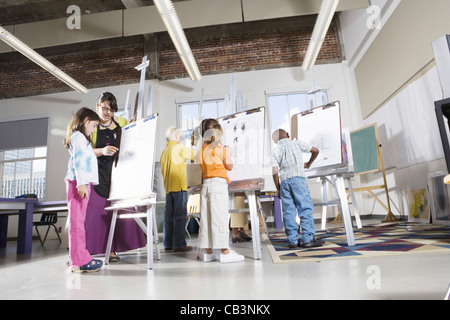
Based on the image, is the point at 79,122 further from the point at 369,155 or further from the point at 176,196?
the point at 369,155

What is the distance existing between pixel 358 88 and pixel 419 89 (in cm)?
243

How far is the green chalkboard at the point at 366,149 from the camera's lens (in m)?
4.81

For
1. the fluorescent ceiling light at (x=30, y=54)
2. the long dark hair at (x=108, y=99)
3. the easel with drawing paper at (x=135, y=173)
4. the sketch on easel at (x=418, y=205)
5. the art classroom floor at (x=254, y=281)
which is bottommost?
the art classroom floor at (x=254, y=281)

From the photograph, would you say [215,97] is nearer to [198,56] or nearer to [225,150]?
[198,56]

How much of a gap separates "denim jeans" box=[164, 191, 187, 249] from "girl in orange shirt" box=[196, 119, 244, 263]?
0.76 metres

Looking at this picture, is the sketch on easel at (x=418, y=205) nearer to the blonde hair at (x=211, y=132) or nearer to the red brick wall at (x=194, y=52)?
the blonde hair at (x=211, y=132)

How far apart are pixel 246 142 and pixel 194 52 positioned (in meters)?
5.41

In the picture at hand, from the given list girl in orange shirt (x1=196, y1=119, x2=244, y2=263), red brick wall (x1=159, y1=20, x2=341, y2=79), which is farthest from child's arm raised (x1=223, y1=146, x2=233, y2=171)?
red brick wall (x1=159, y1=20, x2=341, y2=79)

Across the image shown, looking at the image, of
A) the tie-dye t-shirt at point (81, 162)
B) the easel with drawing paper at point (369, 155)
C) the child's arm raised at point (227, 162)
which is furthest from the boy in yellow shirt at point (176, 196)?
the easel with drawing paper at point (369, 155)

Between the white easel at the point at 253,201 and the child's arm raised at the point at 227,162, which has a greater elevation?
the child's arm raised at the point at 227,162

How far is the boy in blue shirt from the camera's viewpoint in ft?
8.17

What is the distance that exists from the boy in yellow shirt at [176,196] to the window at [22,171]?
18.0ft

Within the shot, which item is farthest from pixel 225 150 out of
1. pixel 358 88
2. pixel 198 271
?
pixel 358 88
